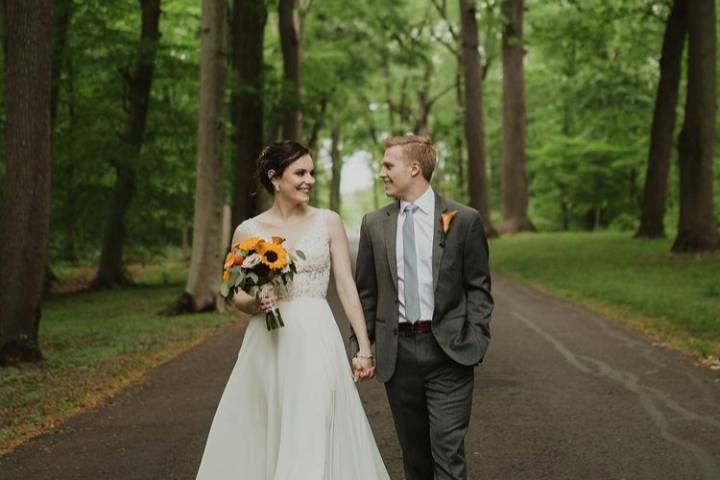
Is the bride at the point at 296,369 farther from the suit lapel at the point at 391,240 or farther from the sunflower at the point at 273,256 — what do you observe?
the suit lapel at the point at 391,240

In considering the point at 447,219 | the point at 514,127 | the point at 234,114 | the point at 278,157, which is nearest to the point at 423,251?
the point at 447,219

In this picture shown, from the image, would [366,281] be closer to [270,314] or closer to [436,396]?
[270,314]

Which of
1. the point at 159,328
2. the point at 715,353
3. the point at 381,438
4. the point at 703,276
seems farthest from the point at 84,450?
the point at 703,276

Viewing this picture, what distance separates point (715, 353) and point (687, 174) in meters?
13.4

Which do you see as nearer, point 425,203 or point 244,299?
point 425,203

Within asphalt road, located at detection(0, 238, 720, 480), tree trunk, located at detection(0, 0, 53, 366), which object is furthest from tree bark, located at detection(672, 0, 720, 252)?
tree trunk, located at detection(0, 0, 53, 366)

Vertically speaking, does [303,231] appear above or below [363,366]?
above

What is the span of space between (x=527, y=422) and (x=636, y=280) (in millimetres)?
13572

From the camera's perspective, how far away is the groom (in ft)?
15.1

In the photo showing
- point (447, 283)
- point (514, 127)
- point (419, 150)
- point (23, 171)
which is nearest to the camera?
point (447, 283)

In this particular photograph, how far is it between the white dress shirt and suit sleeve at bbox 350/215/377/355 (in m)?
0.19

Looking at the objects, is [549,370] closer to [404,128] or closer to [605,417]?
[605,417]

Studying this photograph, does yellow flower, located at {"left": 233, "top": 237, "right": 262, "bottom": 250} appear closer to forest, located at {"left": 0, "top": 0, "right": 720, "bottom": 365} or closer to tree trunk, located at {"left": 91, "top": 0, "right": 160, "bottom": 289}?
forest, located at {"left": 0, "top": 0, "right": 720, "bottom": 365}

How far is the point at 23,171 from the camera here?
1200 centimetres
